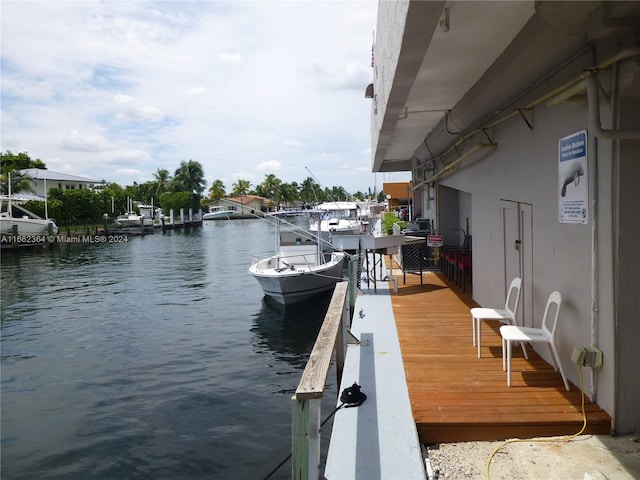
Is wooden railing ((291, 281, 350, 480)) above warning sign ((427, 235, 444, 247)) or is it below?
below

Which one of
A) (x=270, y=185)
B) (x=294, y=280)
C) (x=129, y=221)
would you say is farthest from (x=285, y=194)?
(x=294, y=280)

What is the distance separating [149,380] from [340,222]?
19.1m

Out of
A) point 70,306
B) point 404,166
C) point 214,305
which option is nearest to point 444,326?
point 214,305

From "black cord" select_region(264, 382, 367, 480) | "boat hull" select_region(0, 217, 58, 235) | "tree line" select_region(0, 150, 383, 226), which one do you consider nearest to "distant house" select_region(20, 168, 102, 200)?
"tree line" select_region(0, 150, 383, 226)

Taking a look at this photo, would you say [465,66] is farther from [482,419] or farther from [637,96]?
[482,419]

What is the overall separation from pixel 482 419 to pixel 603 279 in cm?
144

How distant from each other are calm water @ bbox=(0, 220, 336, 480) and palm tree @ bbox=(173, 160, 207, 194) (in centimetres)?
6988

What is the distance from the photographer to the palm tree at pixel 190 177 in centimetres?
8994

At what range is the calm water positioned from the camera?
22.7 feet

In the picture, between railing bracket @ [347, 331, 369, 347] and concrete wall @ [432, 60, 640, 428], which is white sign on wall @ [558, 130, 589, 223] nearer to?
concrete wall @ [432, 60, 640, 428]

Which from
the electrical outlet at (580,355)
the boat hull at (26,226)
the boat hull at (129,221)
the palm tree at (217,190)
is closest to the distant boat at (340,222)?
the electrical outlet at (580,355)

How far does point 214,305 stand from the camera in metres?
17.8

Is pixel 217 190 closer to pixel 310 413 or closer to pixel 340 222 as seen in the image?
pixel 340 222

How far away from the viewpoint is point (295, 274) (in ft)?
51.4
